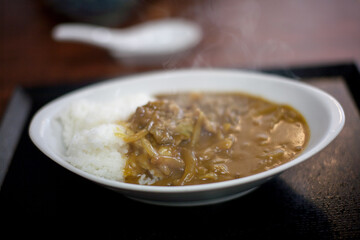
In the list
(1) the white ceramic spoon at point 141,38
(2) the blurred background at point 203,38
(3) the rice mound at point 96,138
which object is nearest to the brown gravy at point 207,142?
(3) the rice mound at point 96,138

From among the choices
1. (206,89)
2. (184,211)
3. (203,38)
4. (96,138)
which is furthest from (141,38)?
(184,211)

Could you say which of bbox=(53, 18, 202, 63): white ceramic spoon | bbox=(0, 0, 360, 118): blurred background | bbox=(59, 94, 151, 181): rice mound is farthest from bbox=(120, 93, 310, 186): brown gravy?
bbox=(53, 18, 202, 63): white ceramic spoon

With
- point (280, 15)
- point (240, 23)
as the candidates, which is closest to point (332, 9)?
point (280, 15)

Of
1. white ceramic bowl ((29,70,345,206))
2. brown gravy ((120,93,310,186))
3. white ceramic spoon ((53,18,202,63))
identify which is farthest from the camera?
white ceramic spoon ((53,18,202,63))

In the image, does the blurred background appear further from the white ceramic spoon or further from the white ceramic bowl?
the white ceramic bowl

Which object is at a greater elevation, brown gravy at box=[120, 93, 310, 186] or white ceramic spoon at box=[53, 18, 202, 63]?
brown gravy at box=[120, 93, 310, 186]

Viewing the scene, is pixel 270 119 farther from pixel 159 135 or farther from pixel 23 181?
pixel 23 181
